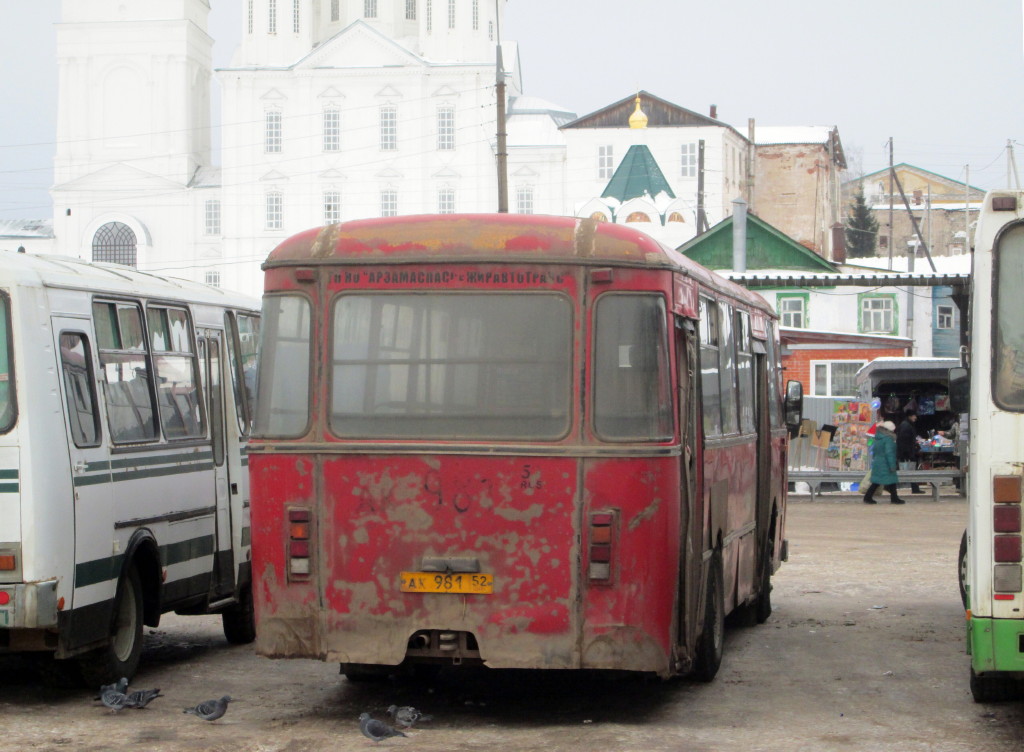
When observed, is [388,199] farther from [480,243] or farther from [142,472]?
[480,243]

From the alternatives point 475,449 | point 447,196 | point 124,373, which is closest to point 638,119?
point 447,196

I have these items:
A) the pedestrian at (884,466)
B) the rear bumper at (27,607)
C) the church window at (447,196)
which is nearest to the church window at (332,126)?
the church window at (447,196)

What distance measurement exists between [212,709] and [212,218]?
98.2 m

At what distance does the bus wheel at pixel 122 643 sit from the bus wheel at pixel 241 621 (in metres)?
2.18

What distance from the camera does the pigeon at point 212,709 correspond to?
29.9 feet

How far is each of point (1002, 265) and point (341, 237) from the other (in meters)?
3.49

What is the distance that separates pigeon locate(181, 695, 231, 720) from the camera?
912 centimetres

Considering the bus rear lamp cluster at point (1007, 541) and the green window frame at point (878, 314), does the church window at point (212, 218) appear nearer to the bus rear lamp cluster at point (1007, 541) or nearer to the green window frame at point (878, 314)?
the green window frame at point (878, 314)

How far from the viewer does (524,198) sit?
101625 mm

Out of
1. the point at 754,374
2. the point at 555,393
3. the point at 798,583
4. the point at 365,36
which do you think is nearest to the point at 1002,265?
the point at 555,393

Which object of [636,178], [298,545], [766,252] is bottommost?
[298,545]

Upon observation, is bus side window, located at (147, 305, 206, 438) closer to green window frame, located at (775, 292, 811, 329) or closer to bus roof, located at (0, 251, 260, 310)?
bus roof, located at (0, 251, 260, 310)

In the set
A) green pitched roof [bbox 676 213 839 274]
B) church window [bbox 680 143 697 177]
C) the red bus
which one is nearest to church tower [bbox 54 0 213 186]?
church window [bbox 680 143 697 177]

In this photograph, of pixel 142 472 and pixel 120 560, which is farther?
pixel 142 472
